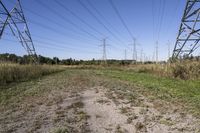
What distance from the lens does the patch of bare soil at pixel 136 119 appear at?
142 inches

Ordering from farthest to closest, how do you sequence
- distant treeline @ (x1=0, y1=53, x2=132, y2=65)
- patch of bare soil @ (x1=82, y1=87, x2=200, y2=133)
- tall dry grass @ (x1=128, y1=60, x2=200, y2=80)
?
distant treeline @ (x1=0, y1=53, x2=132, y2=65)
tall dry grass @ (x1=128, y1=60, x2=200, y2=80)
patch of bare soil @ (x1=82, y1=87, x2=200, y2=133)

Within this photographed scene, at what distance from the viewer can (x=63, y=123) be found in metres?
3.92

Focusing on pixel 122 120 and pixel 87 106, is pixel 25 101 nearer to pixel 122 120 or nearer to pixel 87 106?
pixel 87 106

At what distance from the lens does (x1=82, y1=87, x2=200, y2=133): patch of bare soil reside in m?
3.60

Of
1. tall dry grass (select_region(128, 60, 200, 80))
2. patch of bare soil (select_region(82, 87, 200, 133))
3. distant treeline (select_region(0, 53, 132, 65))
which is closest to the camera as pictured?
patch of bare soil (select_region(82, 87, 200, 133))

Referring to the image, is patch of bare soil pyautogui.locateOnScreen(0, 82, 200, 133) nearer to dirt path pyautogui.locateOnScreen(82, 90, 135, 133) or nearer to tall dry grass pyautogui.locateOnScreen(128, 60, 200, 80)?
dirt path pyautogui.locateOnScreen(82, 90, 135, 133)

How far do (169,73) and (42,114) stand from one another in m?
10.9

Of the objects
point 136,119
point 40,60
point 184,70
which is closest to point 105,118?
point 136,119

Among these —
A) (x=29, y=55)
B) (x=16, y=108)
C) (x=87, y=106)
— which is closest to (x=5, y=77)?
(x=16, y=108)

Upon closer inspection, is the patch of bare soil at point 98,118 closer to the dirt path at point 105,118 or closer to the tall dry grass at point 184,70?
the dirt path at point 105,118

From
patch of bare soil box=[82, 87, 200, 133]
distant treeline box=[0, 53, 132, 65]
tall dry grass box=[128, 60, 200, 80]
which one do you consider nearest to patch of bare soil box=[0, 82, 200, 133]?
patch of bare soil box=[82, 87, 200, 133]

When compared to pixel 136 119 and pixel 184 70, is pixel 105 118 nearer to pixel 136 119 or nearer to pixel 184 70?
pixel 136 119

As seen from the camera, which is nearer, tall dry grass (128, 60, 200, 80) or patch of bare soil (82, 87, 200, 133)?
patch of bare soil (82, 87, 200, 133)

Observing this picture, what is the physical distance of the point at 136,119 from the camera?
4.14 meters
